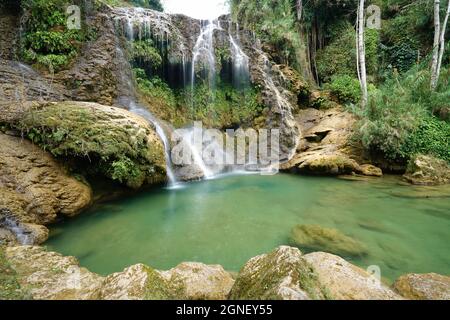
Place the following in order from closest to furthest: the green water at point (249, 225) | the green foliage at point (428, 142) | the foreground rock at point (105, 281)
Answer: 1. the foreground rock at point (105, 281)
2. the green water at point (249, 225)
3. the green foliage at point (428, 142)

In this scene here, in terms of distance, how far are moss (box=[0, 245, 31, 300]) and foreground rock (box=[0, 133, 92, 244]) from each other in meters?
1.20

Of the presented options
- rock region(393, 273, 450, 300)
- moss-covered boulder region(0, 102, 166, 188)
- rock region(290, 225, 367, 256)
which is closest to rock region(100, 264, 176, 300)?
rock region(393, 273, 450, 300)

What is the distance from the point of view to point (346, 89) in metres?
12.7

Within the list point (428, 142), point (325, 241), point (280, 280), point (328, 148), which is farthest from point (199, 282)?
point (428, 142)

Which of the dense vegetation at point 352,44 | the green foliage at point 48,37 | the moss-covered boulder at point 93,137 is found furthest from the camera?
the dense vegetation at point 352,44

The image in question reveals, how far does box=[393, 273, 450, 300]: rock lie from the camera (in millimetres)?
2295

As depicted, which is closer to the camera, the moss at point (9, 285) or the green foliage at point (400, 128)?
the moss at point (9, 285)

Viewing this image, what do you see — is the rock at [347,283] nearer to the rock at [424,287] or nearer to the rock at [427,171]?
the rock at [424,287]

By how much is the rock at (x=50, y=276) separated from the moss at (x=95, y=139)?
263cm

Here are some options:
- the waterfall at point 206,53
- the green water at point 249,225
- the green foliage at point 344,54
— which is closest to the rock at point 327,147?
the green water at point 249,225

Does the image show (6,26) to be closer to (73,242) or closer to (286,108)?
(73,242)

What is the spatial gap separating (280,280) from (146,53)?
10280 millimetres

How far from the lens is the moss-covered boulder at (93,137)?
521 cm
